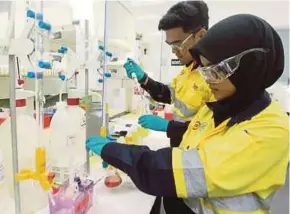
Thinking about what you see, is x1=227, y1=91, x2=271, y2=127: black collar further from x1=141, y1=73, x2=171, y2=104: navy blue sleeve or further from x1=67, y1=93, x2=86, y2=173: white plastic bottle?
x1=141, y1=73, x2=171, y2=104: navy blue sleeve

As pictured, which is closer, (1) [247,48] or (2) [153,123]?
(1) [247,48]

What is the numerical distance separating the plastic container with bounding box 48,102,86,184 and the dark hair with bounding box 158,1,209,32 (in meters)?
0.74

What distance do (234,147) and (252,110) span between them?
149 millimetres

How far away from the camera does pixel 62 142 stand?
0.96 metres

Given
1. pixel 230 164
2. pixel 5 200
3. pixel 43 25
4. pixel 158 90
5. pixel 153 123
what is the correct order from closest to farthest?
1. pixel 230 164
2. pixel 43 25
3. pixel 5 200
4. pixel 153 123
5. pixel 158 90

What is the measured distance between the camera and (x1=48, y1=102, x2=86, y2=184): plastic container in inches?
37.8

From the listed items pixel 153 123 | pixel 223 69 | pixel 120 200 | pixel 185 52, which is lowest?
pixel 120 200

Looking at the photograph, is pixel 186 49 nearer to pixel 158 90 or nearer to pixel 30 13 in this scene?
pixel 158 90

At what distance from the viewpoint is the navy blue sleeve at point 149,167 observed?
0.65m

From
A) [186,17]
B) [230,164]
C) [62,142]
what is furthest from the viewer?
[186,17]

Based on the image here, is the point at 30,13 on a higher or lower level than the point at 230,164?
higher

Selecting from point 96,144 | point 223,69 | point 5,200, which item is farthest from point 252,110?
point 5,200

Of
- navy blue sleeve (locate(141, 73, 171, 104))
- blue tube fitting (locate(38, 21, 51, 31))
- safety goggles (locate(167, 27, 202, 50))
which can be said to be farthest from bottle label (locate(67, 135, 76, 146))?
navy blue sleeve (locate(141, 73, 171, 104))

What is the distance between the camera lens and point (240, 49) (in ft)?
2.21
